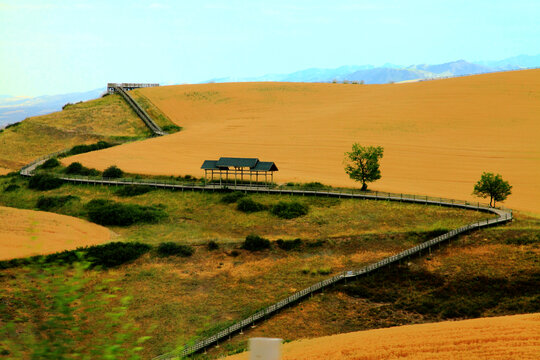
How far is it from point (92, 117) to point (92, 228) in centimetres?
6510

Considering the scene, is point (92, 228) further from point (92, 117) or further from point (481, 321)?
point (92, 117)

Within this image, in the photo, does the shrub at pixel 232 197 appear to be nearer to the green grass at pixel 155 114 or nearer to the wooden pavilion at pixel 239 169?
the wooden pavilion at pixel 239 169

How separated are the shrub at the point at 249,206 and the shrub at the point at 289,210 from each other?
159 centimetres

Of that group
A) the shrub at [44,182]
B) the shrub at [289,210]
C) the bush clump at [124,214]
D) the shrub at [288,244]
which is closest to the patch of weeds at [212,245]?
the shrub at [288,244]

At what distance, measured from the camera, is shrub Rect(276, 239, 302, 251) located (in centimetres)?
4791

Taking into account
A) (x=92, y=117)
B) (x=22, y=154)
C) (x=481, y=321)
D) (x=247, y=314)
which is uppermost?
(x=92, y=117)

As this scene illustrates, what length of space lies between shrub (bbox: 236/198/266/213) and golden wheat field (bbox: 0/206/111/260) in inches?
560

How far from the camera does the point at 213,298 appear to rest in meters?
39.6

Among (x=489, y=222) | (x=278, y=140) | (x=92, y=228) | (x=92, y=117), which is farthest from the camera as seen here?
(x=92, y=117)

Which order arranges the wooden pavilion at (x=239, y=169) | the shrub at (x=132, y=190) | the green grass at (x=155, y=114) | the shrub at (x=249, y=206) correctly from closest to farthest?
1. the shrub at (x=249, y=206)
2. the wooden pavilion at (x=239, y=169)
3. the shrub at (x=132, y=190)
4. the green grass at (x=155, y=114)

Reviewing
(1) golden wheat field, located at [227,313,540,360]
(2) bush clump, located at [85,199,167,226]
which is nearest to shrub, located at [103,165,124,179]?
(2) bush clump, located at [85,199,167,226]

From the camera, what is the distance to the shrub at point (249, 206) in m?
58.6

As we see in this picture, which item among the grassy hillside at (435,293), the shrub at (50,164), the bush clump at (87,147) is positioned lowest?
the grassy hillside at (435,293)

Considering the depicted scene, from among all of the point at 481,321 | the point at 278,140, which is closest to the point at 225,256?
the point at 481,321
